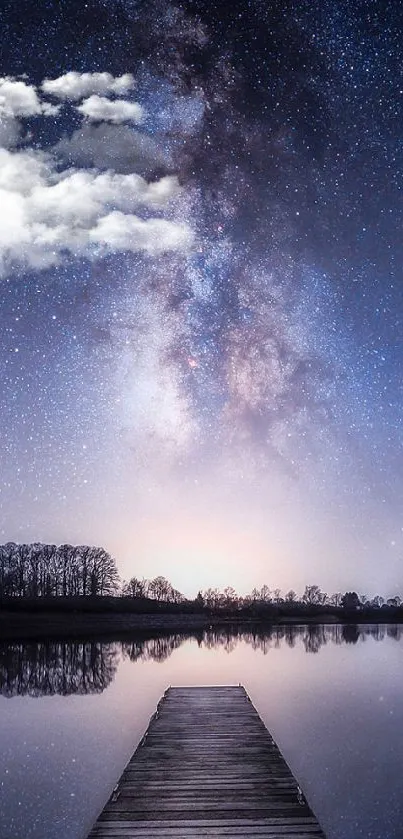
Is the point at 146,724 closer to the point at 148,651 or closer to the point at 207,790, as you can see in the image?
the point at 207,790

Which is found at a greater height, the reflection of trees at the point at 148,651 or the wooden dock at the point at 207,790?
the wooden dock at the point at 207,790

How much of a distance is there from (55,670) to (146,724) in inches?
812

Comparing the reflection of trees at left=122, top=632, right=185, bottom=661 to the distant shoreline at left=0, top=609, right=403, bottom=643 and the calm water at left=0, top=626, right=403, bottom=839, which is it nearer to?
the calm water at left=0, top=626, right=403, bottom=839

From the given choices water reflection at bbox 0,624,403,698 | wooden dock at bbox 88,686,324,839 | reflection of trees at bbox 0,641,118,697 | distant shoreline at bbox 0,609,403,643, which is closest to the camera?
wooden dock at bbox 88,686,324,839

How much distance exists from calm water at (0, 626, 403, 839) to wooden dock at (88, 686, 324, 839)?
1696 millimetres

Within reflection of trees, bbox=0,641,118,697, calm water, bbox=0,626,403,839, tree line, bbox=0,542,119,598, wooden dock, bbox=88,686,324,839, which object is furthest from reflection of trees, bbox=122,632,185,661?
tree line, bbox=0,542,119,598

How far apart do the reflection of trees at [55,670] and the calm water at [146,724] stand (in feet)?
0.30

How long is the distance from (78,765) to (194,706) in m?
6.65

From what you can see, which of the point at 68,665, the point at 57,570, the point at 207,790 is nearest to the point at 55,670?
the point at 68,665

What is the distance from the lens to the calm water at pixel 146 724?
52.4 ft

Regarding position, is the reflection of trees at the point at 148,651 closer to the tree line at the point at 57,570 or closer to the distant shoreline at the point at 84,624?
the distant shoreline at the point at 84,624

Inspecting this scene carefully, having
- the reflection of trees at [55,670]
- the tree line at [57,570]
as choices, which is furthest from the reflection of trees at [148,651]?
the tree line at [57,570]

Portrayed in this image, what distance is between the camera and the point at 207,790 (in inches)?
543

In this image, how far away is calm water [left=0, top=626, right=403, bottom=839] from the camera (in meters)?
16.0
